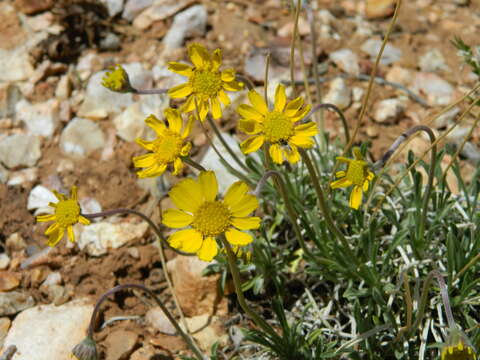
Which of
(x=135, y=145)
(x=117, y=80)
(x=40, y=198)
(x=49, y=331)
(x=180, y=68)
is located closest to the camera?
(x=180, y=68)

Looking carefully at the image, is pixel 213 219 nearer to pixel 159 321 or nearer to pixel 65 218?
pixel 65 218

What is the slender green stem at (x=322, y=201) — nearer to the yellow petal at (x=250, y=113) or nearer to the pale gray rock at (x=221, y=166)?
the yellow petal at (x=250, y=113)

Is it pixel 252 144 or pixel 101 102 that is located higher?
pixel 252 144

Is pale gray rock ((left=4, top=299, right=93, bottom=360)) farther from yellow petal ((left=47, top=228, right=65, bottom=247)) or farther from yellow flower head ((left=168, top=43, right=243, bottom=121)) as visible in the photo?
yellow flower head ((left=168, top=43, right=243, bottom=121))

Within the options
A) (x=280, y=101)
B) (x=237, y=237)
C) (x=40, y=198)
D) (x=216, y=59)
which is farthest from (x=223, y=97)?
(x=40, y=198)

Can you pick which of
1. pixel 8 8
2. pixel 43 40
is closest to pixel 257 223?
pixel 43 40

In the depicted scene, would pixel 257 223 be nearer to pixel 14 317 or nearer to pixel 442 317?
pixel 442 317

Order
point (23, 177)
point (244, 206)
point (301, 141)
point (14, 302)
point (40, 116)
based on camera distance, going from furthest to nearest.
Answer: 1. point (40, 116)
2. point (23, 177)
3. point (14, 302)
4. point (301, 141)
5. point (244, 206)

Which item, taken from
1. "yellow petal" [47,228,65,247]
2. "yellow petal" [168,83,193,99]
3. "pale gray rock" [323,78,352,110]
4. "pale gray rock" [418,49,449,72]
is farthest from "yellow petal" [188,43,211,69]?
"pale gray rock" [418,49,449,72]
